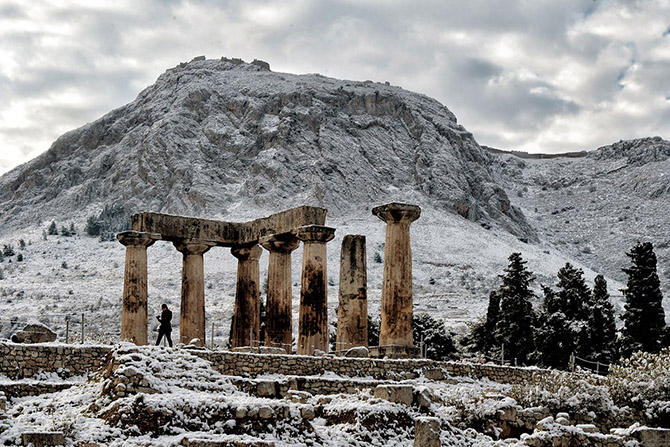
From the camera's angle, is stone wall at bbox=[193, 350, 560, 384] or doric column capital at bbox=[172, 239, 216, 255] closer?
stone wall at bbox=[193, 350, 560, 384]

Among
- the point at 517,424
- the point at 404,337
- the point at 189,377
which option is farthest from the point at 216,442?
the point at 404,337

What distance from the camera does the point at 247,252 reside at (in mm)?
37781

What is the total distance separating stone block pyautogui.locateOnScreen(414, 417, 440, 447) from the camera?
59.3 ft

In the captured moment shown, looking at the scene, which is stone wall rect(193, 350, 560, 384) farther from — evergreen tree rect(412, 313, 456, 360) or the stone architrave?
evergreen tree rect(412, 313, 456, 360)

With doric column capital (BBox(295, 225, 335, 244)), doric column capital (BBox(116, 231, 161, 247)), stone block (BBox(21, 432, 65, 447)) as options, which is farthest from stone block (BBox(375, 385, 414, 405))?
doric column capital (BBox(116, 231, 161, 247))

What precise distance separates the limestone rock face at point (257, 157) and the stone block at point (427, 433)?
125444 mm

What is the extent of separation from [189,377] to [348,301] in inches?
459

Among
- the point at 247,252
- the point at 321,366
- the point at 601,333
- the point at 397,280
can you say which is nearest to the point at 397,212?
the point at 397,280

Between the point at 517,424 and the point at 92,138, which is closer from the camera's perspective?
the point at 517,424

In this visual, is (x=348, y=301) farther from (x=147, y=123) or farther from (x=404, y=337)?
(x=147, y=123)

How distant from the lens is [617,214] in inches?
6752

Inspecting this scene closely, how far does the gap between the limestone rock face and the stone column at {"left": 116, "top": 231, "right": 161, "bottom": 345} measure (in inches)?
4251

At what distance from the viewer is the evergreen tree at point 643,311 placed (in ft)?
135

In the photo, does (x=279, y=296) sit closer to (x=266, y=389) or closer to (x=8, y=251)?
(x=266, y=389)
